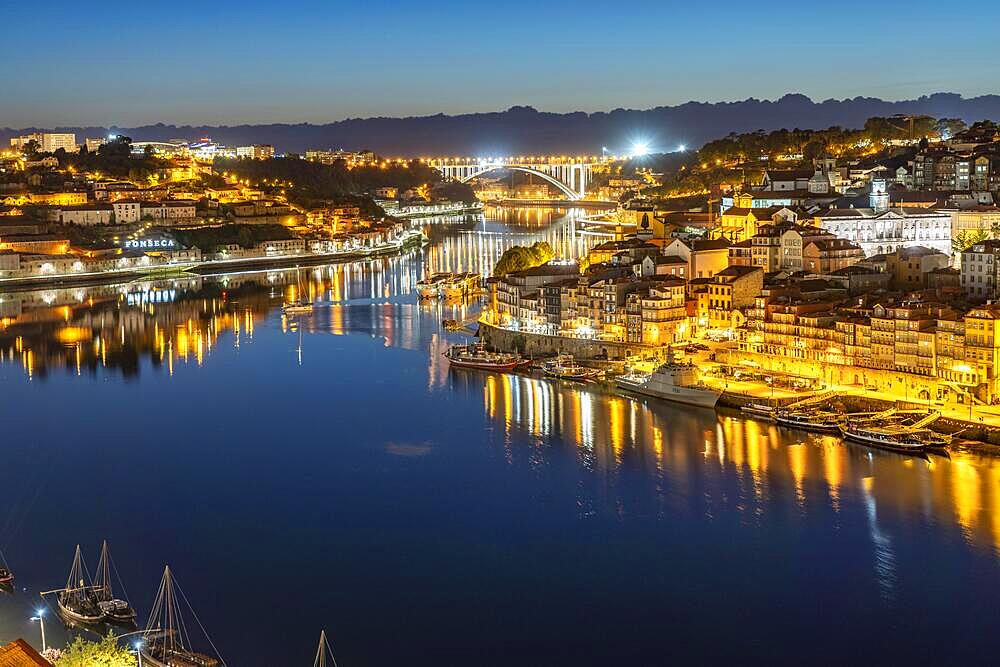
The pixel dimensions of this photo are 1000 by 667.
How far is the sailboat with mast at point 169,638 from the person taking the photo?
516 cm

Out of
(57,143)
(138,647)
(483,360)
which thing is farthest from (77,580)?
(57,143)

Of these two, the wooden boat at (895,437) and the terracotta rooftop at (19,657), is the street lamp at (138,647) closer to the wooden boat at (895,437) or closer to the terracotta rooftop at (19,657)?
the terracotta rooftop at (19,657)

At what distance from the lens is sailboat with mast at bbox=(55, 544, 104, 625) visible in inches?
221

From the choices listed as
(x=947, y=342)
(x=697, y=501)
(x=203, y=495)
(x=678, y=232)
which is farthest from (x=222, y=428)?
(x=678, y=232)

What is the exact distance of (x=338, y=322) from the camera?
1570 centimetres

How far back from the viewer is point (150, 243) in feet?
82.2

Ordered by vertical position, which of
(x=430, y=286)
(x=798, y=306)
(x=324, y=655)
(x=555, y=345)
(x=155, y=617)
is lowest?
(x=324, y=655)

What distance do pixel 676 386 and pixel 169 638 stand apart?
5.74m

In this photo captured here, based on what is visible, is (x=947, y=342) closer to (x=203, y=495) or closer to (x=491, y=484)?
(x=491, y=484)

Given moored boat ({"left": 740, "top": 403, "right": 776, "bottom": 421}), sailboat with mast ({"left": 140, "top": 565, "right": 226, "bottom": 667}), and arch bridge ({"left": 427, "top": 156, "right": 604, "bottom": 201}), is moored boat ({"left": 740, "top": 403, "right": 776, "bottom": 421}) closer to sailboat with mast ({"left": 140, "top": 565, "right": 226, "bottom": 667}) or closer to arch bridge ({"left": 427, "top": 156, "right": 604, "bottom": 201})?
sailboat with mast ({"left": 140, "top": 565, "right": 226, "bottom": 667})

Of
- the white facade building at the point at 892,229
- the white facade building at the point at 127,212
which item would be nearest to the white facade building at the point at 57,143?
the white facade building at the point at 127,212

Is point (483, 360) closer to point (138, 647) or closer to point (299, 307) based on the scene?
point (299, 307)

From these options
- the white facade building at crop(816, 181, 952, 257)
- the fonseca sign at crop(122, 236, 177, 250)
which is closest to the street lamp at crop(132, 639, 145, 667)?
the white facade building at crop(816, 181, 952, 257)

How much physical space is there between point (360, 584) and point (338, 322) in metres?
9.52
